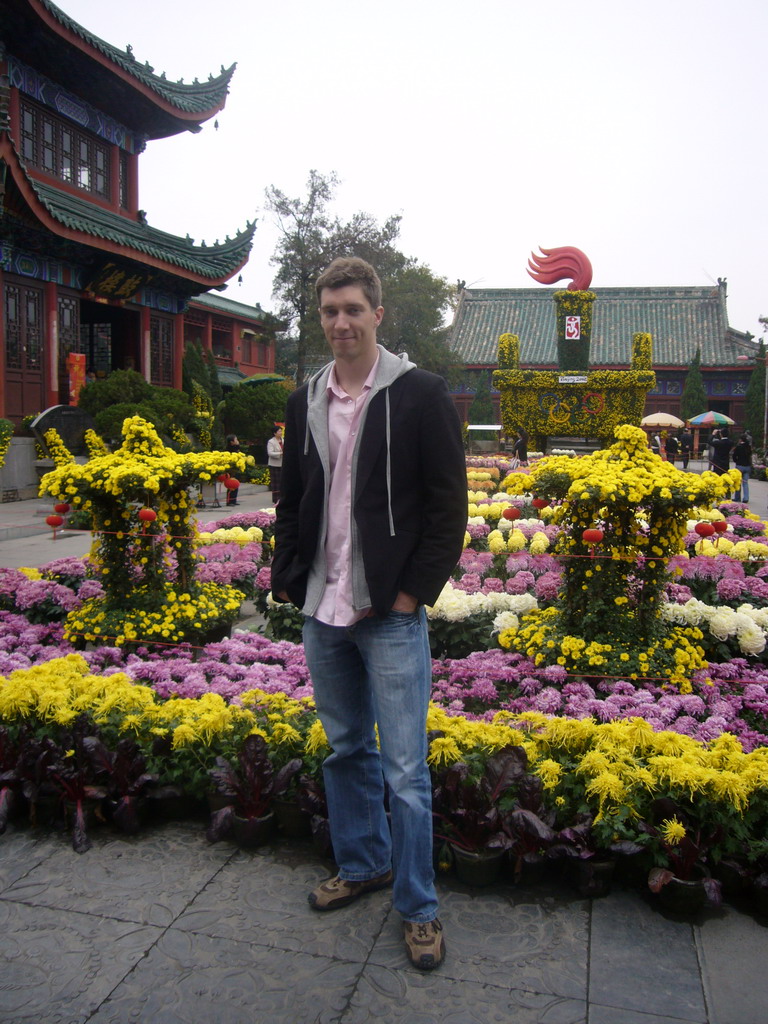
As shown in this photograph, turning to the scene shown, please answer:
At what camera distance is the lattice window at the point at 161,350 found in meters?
18.9

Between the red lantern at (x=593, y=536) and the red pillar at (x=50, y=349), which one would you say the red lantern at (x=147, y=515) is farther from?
the red pillar at (x=50, y=349)

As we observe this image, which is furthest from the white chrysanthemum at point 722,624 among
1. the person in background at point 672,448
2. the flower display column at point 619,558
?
the person in background at point 672,448

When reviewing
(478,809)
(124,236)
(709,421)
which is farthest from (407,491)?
(709,421)

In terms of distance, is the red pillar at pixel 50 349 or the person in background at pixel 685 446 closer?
the red pillar at pixel 50 349

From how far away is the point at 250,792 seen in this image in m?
2.78

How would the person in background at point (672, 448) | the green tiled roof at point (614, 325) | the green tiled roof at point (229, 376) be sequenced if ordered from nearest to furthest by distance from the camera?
the person in background at point (672, 448), the green tiled roof at point (229, 376), the green tiled roof at point (614, 325)

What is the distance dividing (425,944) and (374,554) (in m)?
1.05

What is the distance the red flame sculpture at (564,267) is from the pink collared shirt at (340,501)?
22109 millimetres

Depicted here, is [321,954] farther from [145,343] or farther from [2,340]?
[145,343]

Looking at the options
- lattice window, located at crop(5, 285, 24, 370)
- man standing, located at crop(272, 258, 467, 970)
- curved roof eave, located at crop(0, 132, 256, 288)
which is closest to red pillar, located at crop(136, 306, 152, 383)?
curved roof eave, located at crop(0, 132, 256, 288)

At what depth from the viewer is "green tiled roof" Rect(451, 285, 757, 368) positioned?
36500 millimetres

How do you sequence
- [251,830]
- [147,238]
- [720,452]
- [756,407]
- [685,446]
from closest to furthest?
[251,830]
[720,452]
[147,238]
[685,446]
[756,407]

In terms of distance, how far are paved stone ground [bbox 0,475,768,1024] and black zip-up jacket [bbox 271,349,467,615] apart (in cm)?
94

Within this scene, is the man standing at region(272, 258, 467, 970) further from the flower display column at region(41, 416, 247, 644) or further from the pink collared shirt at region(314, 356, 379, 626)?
the flower display column at region(41, 416, 247, 644)
